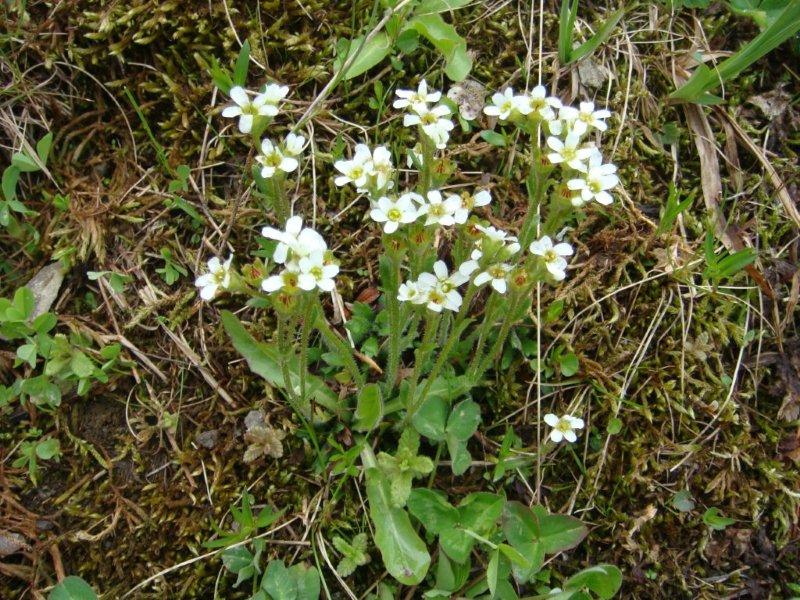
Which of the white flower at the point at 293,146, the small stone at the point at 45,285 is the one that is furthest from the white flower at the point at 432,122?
the small stone at the point at 45,285

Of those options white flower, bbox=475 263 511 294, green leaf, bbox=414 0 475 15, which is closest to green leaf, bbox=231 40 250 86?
green leaf, bbox=414 0 475 15

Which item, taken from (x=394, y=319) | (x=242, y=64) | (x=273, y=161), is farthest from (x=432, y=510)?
(x=242, y=64)

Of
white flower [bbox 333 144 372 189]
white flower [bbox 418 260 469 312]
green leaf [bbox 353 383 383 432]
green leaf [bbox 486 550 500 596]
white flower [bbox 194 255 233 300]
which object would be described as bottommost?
green leaf [bbox 486 550 500 596]

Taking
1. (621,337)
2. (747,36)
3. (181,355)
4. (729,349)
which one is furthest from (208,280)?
(747,36)

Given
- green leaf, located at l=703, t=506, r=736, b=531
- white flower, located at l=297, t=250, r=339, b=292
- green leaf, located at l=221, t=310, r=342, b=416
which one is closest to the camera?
white flower, located at l=297, t=250, r=339, b=292

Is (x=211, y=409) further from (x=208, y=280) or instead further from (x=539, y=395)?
(x=539, y=395)

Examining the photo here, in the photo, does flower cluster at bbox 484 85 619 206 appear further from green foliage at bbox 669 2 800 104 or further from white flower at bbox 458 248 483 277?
green foliage at bbox 669 2 800 104

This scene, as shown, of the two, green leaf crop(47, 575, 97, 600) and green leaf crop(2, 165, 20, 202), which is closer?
green leaf crop(47, 575, 97, 600)

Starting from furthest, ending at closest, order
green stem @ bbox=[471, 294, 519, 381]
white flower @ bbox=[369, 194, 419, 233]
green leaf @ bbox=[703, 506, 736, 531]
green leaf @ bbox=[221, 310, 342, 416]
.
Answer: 1. green leaf @ bbox=[703, 506, 736, 531]
2. green leaf @ bbox=[221, 310, 342, 416]
3. green stem @ bbox=[471, 294, 519, 381]
4. white flower @ bbox=[369, 194, 419, 233]
